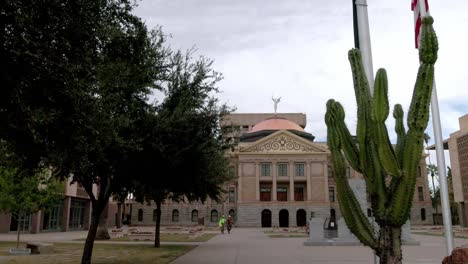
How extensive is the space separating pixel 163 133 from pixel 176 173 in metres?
2.11

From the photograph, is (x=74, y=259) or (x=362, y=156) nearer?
(x=362, y=156)

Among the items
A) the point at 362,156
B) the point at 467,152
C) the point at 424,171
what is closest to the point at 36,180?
the point at 362,156

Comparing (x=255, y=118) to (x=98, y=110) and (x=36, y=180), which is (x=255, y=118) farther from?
(x=98, y=110)

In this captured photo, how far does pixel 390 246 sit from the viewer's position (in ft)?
20.7

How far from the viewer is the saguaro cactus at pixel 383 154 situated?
20.1 ft

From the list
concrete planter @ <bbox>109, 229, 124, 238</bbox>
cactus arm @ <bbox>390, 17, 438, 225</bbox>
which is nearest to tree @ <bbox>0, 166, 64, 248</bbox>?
concrete planter @ <bbox>109, 229, 124, 238</bbox>

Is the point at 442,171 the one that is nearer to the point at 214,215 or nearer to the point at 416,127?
the point at 416,127

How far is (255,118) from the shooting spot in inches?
4363

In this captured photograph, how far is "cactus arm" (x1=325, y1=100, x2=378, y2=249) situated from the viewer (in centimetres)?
661

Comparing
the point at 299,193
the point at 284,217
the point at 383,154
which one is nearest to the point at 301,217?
the point at 284,217

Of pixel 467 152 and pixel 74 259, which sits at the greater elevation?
pixel 467 152

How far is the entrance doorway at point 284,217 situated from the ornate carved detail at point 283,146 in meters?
11.5

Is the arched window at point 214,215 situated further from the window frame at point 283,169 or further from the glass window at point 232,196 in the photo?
the window frame at point 283,169

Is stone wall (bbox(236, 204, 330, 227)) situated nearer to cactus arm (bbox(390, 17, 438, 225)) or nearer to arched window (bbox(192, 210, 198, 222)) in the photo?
arched window (bbox(192, 210, 198, 222))
